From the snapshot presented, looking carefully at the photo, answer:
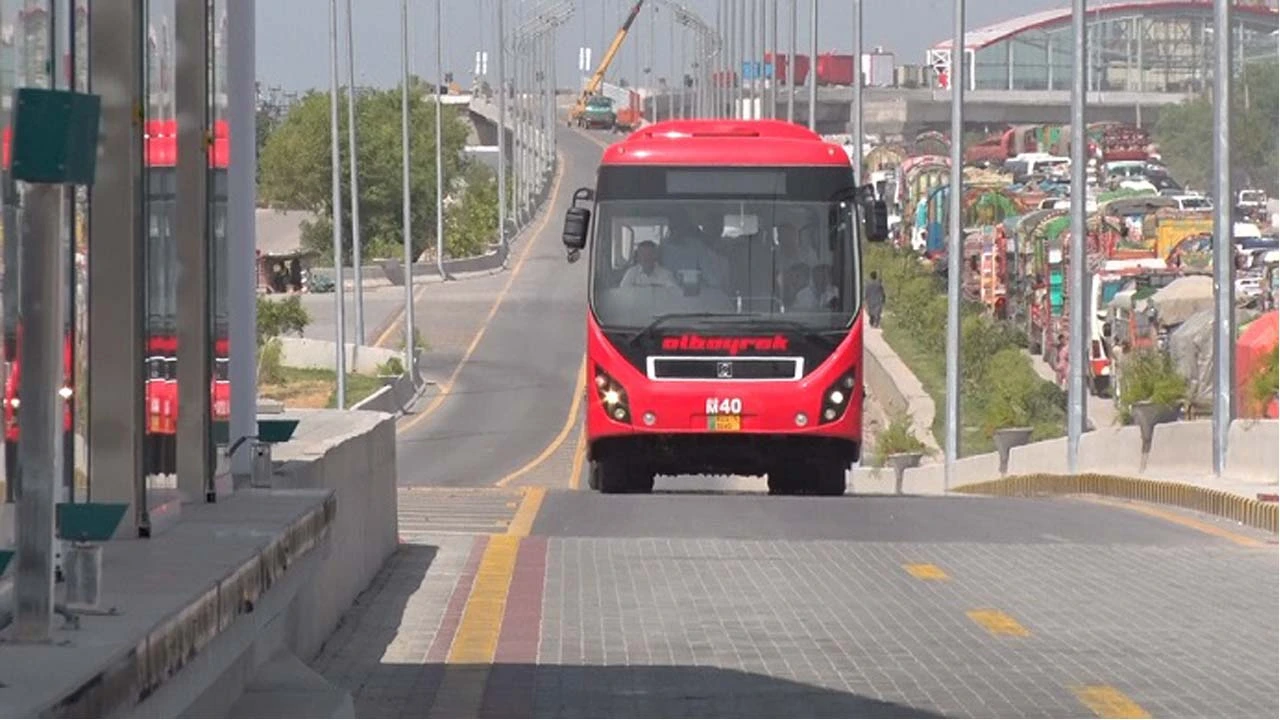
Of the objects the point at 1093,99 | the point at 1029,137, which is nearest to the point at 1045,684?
the point at 1029,137

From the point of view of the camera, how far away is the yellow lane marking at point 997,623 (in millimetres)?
12873

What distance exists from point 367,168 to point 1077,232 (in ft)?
316

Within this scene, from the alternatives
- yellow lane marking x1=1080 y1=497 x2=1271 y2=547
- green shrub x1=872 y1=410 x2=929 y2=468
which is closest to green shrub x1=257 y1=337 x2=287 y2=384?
green shrub x1=872 y1=410 x2=929 y2=468

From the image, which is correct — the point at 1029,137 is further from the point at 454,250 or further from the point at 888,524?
the point at 888,524

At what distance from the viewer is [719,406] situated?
25.3m

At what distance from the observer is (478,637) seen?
41.8 feet

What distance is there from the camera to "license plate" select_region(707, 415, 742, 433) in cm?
2528

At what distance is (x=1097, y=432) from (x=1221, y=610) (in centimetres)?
1862

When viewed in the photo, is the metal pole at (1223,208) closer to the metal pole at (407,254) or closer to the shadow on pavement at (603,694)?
the shadow on pavement at (603,694)

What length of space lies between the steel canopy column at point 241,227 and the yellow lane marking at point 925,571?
20.7ft

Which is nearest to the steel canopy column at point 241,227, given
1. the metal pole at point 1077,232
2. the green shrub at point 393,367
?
the metal pole at point 1077,232

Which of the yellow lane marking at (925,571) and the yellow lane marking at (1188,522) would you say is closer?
the yellow lane marking at (925,571)

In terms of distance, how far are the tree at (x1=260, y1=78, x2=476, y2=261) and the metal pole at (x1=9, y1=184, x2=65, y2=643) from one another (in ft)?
381

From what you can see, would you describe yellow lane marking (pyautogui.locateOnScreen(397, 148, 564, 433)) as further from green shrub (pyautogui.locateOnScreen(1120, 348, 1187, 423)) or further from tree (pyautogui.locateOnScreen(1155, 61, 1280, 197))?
green shrub (pyautogui.locateOnScreen(1120, 348, 1187, 423))
